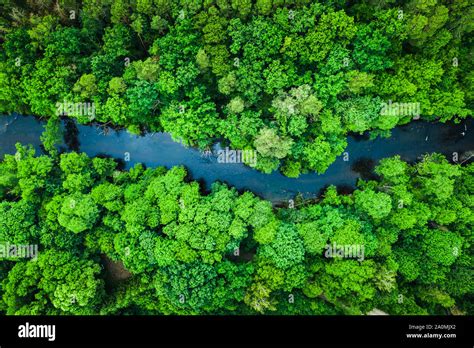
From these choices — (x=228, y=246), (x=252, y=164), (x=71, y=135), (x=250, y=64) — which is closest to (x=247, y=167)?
(x=252, y=164)

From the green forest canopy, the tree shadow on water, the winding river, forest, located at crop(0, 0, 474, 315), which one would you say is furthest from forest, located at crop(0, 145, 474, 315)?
the green forest canopy

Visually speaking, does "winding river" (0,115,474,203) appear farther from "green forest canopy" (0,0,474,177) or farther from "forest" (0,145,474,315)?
"forest" (0,145,474,315)

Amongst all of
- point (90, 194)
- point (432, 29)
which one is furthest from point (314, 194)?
point (90, 194)

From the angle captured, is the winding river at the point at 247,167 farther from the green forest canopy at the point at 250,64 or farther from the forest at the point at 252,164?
the green forest canopy at the point at 250,64

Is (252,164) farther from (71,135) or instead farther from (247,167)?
(71,135)
